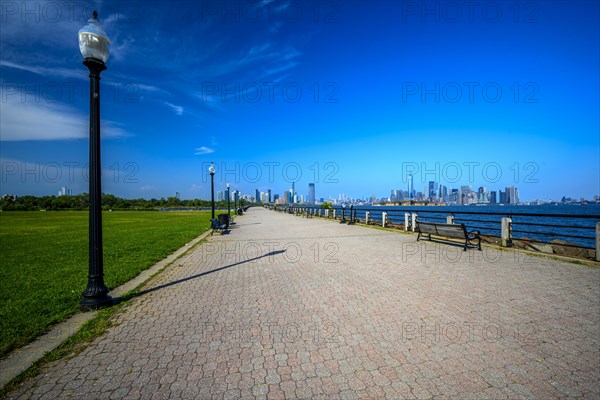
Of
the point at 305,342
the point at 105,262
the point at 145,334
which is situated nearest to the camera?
the point at 305,342

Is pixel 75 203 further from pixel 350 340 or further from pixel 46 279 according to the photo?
pixel 350 340

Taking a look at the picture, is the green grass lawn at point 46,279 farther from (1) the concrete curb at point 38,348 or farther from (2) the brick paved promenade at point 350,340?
(2) the brick paved promenade at point 350,340

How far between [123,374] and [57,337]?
145 centimetres

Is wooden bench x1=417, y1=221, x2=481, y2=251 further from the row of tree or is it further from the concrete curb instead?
the row of tree

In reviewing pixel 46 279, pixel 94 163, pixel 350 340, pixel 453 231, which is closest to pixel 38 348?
pixel 94 163

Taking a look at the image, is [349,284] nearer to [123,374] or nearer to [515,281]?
[515,281]

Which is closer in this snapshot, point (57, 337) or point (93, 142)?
point (57, 337)

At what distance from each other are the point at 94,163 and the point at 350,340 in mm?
4774

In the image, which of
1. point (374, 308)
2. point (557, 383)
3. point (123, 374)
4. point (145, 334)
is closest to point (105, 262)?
point (145, 334)

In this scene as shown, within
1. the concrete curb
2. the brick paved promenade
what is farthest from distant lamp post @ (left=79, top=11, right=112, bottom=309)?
the brick paved promenade

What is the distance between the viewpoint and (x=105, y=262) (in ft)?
25.7

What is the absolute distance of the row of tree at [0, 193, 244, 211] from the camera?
100213 millimetres

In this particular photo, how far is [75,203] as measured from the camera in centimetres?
11331

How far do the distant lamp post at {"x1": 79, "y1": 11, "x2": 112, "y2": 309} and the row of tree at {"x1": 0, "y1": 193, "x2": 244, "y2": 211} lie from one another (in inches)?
4509
